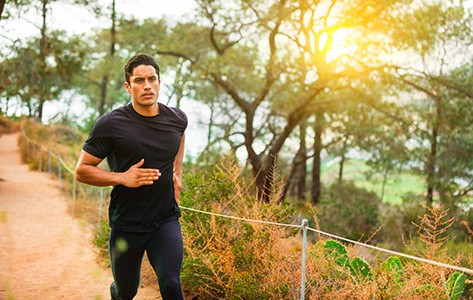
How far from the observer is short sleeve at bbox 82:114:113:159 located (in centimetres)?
353

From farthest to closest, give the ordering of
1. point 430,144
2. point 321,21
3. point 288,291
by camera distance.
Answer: point 430,144, point 321,21, point 288,291

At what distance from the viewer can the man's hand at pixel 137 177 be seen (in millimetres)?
3510

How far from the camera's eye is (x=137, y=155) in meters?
3.62

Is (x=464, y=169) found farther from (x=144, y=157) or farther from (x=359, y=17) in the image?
(x=144, y=157)

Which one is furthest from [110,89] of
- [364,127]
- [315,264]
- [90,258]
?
[315,264]

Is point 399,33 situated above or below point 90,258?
above

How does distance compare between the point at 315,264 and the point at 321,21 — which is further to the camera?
the point at 321,21

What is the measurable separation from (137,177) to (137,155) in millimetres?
179

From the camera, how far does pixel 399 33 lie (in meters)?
17.5

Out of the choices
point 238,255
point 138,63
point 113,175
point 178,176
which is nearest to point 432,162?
point 238,255

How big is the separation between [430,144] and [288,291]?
19717mm

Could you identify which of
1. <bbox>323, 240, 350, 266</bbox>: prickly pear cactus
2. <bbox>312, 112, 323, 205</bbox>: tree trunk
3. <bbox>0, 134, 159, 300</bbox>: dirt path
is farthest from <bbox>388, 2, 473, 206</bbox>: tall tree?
<bbox>323, 240, 350, 266</bbox>: prickly pear cactus

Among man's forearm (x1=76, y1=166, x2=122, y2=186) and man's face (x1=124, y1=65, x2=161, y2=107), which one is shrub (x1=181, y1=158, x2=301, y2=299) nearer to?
man's forearm (x1=76, y1=166, x2=122, y2=186)

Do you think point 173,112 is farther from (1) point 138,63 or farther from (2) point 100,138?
(2) point 100,138
